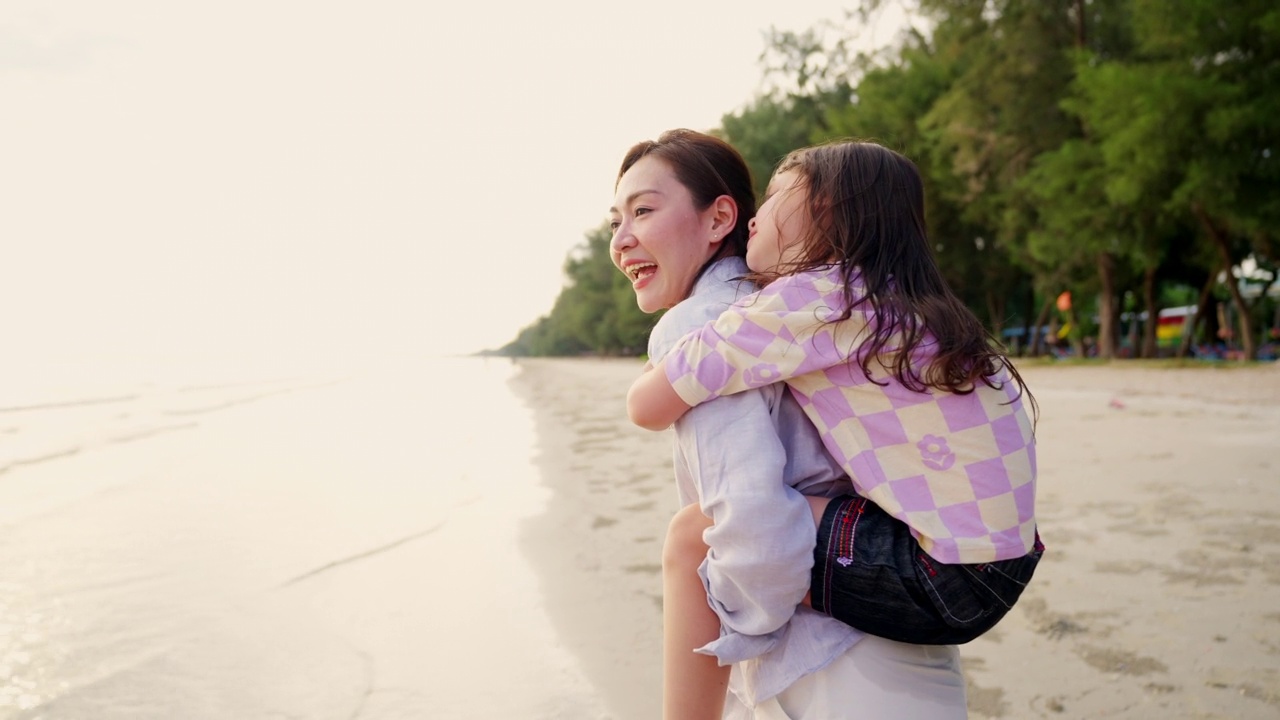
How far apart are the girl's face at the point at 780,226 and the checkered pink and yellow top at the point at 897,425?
23 cm

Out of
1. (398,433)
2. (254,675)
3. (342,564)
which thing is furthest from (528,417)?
(254,675)

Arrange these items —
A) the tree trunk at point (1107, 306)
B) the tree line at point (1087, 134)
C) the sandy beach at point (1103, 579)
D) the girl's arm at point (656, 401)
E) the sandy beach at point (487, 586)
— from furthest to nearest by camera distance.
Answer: the tree trunk at point (1107, 306)
the tree line at point (1087, 134)
the sandy beach at point (487, 586)
the sandy beach at point (1103, 579)
the girl's arm at point (656, 401)

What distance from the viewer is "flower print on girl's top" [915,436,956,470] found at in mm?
1412

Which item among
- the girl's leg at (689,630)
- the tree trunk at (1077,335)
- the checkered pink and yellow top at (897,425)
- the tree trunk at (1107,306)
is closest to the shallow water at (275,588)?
the girl's leg at (689,630)

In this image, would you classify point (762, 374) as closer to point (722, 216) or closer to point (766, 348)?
point (766, 348)

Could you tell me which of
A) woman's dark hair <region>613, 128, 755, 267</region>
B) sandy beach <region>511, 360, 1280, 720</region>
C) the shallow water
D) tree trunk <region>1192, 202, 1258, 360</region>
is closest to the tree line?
tree trunk <region>1192, 202, 1258, 360</region>

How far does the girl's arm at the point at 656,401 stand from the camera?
1495mm

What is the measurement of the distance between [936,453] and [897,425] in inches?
3.1

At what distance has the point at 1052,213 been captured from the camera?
19469 millimetres

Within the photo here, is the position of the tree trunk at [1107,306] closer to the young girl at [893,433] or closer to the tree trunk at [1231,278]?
the tree trunk at [1231,278]

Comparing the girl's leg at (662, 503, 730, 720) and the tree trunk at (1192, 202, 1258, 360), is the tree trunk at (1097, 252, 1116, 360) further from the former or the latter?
the girl's leg at (662, 503, 730, 720)

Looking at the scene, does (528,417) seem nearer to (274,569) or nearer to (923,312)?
(274,569)

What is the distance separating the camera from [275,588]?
396 cm

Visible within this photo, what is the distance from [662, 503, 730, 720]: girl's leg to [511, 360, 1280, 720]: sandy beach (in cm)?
105
